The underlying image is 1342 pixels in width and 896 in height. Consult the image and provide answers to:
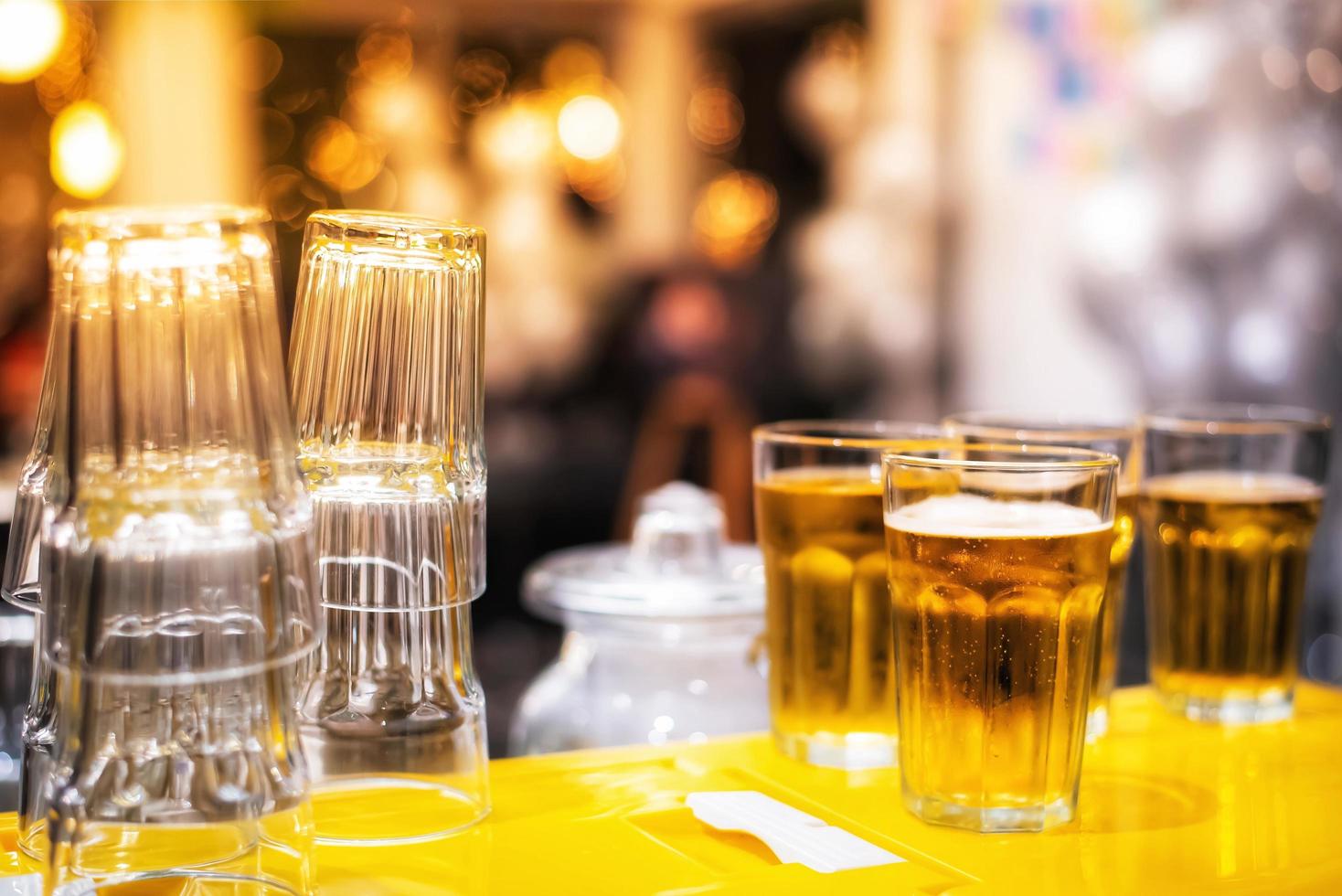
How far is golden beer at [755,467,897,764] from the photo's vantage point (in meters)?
0.82

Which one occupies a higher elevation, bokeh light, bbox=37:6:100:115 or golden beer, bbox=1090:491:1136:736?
bokeh light, bbox=37:6:100:115

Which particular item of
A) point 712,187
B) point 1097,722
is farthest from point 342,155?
point 1097,722

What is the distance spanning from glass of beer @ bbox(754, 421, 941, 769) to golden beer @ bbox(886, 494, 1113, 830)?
10cm

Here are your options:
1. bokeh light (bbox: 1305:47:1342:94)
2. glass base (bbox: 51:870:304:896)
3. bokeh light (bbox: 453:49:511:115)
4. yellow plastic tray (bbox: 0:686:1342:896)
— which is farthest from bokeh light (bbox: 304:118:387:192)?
glass base (bbox: 51:870:304:896)

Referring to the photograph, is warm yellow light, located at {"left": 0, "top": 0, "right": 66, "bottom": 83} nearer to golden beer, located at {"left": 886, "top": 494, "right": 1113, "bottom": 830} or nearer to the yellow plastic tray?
the yellow plastic tray

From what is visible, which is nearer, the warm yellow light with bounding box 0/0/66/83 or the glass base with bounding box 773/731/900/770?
the glass base with bounding box 773/731/900/770

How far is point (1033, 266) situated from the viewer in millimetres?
3861

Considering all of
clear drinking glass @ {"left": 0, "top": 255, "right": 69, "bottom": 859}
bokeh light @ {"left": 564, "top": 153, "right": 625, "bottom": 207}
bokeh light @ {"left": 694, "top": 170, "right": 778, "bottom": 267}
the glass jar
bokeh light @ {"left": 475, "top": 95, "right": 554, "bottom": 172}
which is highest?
bokeh light @ {"left": 475, "top": 95, "right": 554, "bottom": 172}

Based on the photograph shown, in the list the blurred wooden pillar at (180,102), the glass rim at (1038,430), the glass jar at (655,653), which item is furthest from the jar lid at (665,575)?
the blurred wooden pillar at (180,102)

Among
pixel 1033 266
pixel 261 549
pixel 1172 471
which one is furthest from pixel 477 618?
pixel 261 549

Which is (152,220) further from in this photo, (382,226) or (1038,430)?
(1038,430)

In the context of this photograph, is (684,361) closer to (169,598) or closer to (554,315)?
(554,315)

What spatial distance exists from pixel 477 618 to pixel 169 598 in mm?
3477

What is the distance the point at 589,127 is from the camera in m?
5.13
